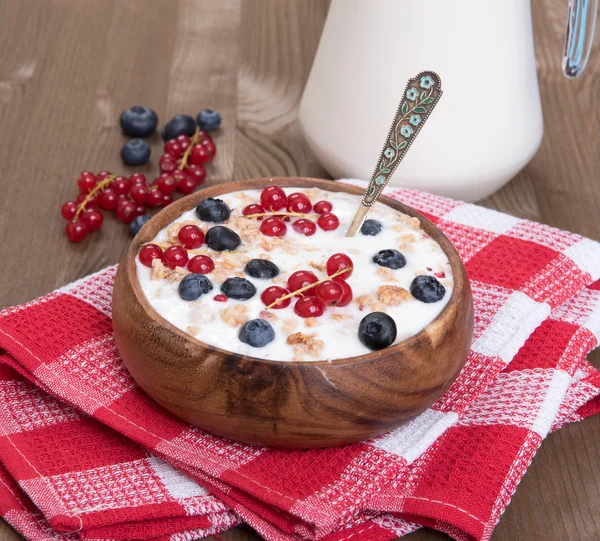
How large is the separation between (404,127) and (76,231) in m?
0.46

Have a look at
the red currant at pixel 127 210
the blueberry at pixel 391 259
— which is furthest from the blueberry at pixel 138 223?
the blueberry at pixel 391 259

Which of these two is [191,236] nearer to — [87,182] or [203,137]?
[87,182]

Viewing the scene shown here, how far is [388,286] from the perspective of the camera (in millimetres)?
816

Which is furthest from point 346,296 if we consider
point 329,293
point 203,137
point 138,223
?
point 203,137

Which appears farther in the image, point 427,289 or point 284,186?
point 284,186

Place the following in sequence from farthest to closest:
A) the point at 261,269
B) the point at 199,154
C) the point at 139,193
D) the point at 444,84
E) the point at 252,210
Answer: the point at 199,154 < the point at 139,193 < the point at 444,84 < the point at 252,210 < the point at 261,269

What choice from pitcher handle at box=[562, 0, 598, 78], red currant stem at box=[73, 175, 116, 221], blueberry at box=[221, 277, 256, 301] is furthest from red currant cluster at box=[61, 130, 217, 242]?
pitcher handle at box=[562, 0, 598, 78]

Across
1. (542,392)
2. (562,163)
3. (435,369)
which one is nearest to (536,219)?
(562,163)

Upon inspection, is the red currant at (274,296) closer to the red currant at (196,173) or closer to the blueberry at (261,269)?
the blueberry at (261,269)

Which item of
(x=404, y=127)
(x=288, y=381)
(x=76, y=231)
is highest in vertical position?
(x=404, y=127)

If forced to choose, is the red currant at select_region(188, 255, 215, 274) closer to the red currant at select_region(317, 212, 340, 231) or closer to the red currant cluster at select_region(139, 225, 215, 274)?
the red currant cluster at select_region(139, 225, 215, 274)

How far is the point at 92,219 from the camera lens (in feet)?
3.75

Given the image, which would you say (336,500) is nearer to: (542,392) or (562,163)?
(542,392)

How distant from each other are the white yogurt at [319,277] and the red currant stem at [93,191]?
11.2 inches
